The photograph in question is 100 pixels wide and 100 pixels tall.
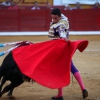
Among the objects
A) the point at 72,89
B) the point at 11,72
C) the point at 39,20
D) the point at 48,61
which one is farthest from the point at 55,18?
the point at 39,20

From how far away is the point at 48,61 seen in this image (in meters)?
4.06

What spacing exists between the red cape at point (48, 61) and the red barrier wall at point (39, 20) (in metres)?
6.71

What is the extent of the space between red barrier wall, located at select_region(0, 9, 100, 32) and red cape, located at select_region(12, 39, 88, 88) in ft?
22.0

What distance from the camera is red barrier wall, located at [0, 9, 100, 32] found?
35.6 feet

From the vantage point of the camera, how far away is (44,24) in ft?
36.3

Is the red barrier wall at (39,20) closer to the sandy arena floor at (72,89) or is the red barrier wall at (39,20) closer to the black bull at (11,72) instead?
the sandy arena floor at (72,89)

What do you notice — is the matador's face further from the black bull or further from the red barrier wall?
the red barrier wall

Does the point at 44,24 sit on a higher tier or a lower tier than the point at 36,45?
lower

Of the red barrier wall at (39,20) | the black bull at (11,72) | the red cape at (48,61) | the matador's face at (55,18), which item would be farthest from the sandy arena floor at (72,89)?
the red barrier wall at (39,20)

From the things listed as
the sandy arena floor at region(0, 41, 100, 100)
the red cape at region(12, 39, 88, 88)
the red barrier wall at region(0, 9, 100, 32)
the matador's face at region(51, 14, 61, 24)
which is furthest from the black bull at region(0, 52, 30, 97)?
the red barrier wall at region(0, 9, 100, 32)

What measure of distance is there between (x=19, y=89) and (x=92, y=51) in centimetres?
397

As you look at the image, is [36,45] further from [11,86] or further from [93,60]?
[93,60]

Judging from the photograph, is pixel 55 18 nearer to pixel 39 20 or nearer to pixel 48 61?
pixel 48 61

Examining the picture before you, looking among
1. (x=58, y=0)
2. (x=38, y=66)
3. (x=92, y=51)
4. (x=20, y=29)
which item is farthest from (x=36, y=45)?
(x=58, y=0)
